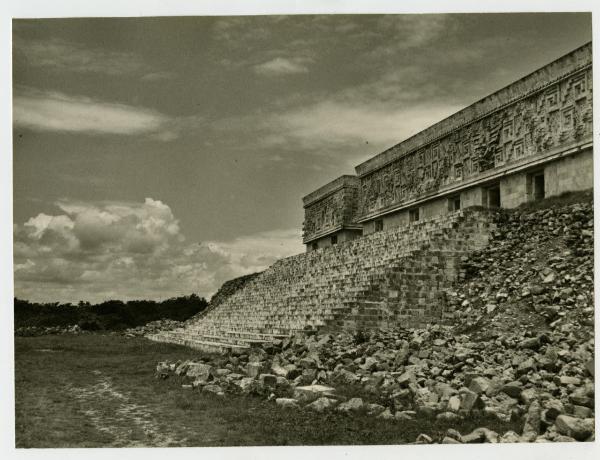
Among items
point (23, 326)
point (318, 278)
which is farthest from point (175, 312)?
point (318, 278)

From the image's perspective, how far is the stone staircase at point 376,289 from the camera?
13070mm

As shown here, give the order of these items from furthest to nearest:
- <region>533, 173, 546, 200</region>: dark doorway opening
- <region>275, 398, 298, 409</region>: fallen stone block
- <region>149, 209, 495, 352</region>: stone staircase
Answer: <region>533, 173, 546, 200</region>: dark doorway opening < <region>149, 209, 495, 352</region>: stone staircase < <region>275, 398, 298, 409</region>: fallen stone block

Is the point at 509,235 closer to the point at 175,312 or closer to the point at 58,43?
the point at 58,43

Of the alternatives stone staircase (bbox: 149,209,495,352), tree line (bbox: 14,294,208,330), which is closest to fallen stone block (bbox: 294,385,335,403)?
stone staircase (bbox: 149,209,495,352)

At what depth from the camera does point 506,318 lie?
10969 millimetres

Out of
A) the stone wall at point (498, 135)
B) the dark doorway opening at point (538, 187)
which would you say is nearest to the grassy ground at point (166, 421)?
the stone wall at point (498, 135)

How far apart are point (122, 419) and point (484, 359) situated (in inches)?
210

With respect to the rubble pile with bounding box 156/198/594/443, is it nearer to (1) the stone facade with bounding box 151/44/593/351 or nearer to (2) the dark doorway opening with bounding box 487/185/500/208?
(1) the stone facade with bounding box 151/44/593/351

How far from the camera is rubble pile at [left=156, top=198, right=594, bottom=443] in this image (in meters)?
7.13

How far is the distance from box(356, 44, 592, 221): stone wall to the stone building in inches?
1.0

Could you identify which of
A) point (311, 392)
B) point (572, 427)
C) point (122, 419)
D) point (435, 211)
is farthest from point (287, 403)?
point (435, 211)

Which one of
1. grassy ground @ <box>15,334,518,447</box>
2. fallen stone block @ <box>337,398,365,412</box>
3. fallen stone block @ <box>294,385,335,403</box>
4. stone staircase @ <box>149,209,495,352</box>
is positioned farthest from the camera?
stone staircase @ <box>149,209,495,352</box>

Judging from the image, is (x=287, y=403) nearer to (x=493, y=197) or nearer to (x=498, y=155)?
(x=498, y=155)

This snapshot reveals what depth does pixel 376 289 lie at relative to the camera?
43.5ft
